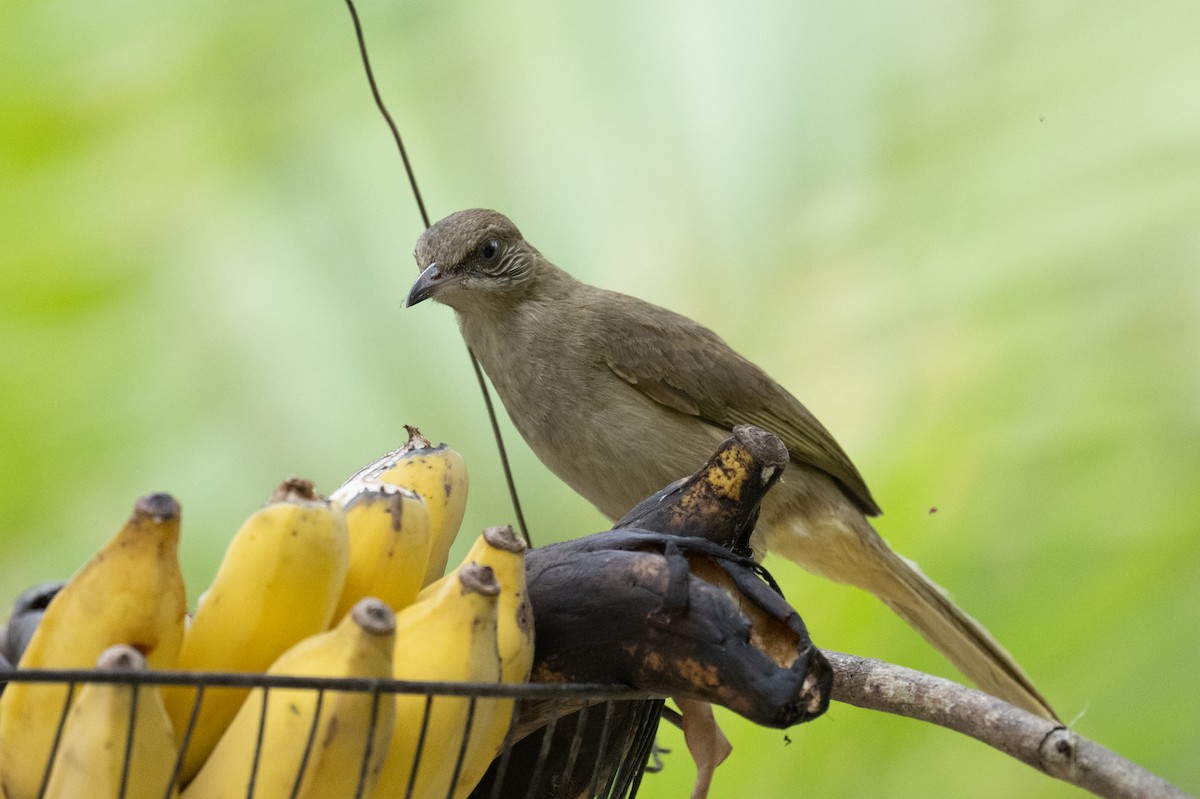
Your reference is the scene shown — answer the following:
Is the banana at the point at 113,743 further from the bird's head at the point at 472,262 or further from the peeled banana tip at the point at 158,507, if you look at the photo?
the bird's head at the point at 472,262

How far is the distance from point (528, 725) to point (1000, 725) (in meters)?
0.47

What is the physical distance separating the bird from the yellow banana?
1.36 m

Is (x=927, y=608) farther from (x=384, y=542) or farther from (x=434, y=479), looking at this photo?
(x=384, y=542)

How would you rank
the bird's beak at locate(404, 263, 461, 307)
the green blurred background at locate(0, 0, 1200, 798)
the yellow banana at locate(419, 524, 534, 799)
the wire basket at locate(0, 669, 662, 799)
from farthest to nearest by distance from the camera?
the green blurred background at locate(0, 0, 1200, 798)
the bird's beak at locate(404, 263, 461, 307)
the yellow banana at locate(419, 524, 534, 799)
the wire basket at locate(0, 669, 662, 799)

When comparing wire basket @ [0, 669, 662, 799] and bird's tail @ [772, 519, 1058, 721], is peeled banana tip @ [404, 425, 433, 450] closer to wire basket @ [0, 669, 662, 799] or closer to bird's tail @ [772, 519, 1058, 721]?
wire basket @ [0, 669, 662, 799]

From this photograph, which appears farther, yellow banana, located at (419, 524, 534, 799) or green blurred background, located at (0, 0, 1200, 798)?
green blurred background, located at (0, 0, 1200, 798)

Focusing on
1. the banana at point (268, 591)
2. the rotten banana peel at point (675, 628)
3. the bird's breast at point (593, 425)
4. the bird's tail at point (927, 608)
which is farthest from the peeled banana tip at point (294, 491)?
the bird's tail at point (927, 608)

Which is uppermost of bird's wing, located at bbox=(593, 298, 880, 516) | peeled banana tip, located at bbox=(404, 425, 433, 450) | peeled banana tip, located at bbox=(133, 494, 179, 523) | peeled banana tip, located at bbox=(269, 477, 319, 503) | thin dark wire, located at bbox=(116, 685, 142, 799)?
peeled banana tip, located at bbox=(133, 494, 179, 523)

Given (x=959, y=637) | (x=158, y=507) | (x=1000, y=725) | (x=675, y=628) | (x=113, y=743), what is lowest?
(x=959, y=637)

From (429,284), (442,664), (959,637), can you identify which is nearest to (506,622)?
(442,664)

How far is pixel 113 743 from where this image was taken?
2.89 feet

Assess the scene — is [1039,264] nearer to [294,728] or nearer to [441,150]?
[441,150]

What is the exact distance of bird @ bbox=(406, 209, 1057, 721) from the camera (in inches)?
97.0

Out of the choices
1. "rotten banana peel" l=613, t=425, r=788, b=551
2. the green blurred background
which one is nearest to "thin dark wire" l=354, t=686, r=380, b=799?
"rotten banana peel" l=613, t=425, r=788, b=551
